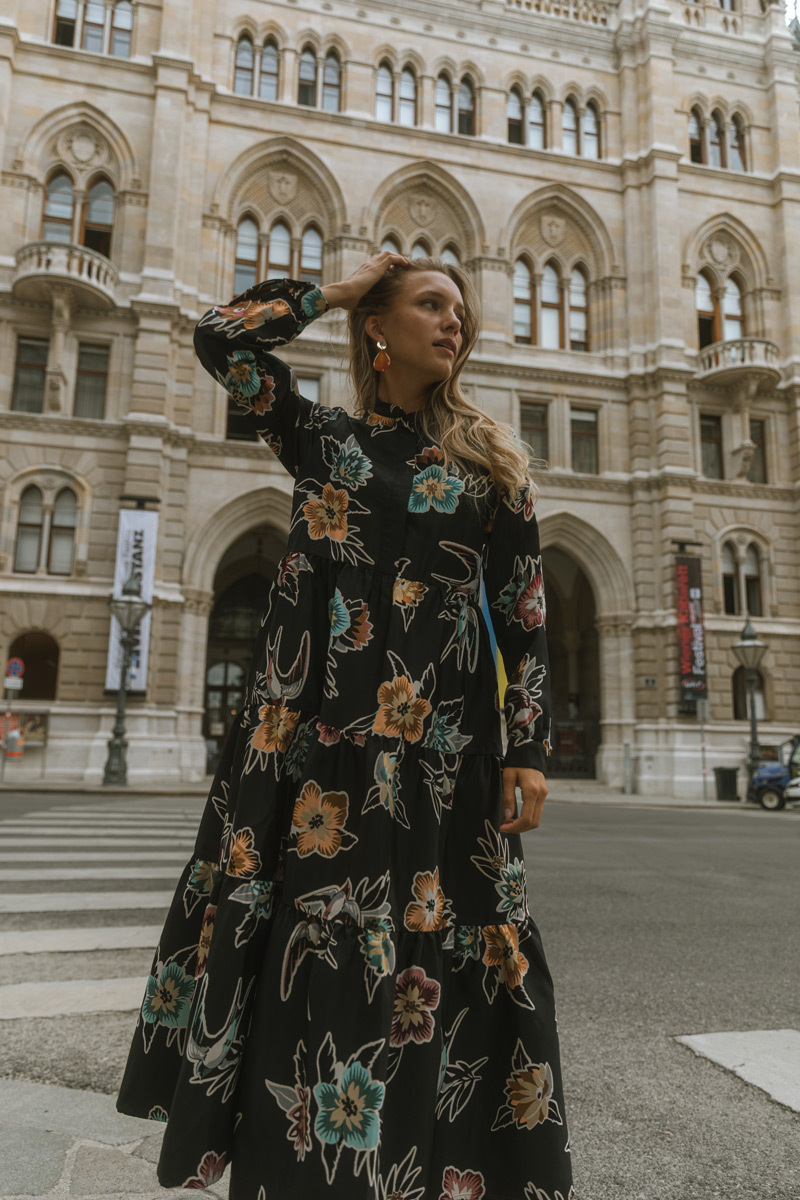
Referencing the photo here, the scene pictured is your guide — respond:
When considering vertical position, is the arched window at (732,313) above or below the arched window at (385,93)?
below

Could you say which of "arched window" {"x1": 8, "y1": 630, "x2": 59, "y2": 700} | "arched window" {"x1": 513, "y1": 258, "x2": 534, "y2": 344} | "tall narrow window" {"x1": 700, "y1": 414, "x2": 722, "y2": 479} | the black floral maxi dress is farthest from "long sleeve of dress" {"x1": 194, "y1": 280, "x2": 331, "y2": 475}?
"tall narrow window" {"x1": 700, "y1": 414, "x2": 722, "y2": 479}

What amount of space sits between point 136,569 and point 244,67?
46.5 feet

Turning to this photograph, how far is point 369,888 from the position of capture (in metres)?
1.47

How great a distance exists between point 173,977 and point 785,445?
26.2 metres

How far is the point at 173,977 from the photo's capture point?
1627 mm

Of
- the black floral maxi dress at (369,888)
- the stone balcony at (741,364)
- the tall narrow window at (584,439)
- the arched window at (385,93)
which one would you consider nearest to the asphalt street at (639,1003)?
the black floral maxi dress at (369,888)

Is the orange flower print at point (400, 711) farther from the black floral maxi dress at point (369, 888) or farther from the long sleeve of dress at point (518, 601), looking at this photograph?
the long sleeve of dress at point (518, 601)

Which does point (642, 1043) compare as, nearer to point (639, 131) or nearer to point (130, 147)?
point (130, 147)

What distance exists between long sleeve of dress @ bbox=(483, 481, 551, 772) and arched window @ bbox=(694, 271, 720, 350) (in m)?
25.6

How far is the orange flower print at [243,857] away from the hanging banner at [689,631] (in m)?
21.4

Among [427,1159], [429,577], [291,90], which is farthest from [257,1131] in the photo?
[291,90]

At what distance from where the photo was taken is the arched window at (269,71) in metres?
23.1

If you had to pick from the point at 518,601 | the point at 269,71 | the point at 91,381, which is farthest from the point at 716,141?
the point at 518,601

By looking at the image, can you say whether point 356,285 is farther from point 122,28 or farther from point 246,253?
point 122,28
